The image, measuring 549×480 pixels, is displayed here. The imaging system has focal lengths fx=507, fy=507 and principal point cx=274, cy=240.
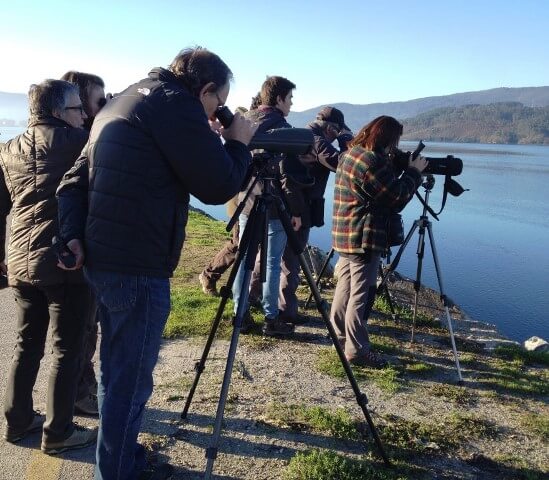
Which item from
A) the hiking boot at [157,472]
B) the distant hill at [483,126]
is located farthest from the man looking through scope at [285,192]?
the distant hill at [483,126]

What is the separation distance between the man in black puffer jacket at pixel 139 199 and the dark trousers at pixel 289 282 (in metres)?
2.76

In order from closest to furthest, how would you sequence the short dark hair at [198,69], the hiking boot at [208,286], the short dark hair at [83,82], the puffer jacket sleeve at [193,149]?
the puffer jacket sleeve at [193,149] → the short dark hair at [198,69] → the short dark hair at [83,82] → the hiking boot at [208,286]

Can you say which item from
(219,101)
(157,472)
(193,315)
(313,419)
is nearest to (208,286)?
(193,315)

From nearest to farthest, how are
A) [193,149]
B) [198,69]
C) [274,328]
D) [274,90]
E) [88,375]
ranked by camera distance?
[193,149]
[198,69]
[88,375]
[274,90]
[274,328]

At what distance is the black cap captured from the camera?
576 cm

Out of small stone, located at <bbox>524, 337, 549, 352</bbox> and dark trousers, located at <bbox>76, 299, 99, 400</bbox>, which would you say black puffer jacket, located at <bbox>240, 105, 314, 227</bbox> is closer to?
dark trousers, located at <bbox>76, 299, 99, 400</bbox>

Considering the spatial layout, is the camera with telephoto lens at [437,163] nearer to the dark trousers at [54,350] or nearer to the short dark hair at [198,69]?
Result: the short dark hair at [198,69]

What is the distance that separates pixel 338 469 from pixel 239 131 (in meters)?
1.88

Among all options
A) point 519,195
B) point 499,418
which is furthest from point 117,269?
point 519,195

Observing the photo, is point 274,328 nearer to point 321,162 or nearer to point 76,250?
point 321,162

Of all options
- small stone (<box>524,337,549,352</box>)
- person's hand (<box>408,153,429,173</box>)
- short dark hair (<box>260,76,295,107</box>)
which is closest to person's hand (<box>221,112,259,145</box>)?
person's hand (<box>408,153,429,173</box>)

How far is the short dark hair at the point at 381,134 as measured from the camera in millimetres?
3904

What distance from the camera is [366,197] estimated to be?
403 centimetres

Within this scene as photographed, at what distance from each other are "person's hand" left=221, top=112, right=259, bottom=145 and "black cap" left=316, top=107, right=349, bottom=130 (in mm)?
3604
